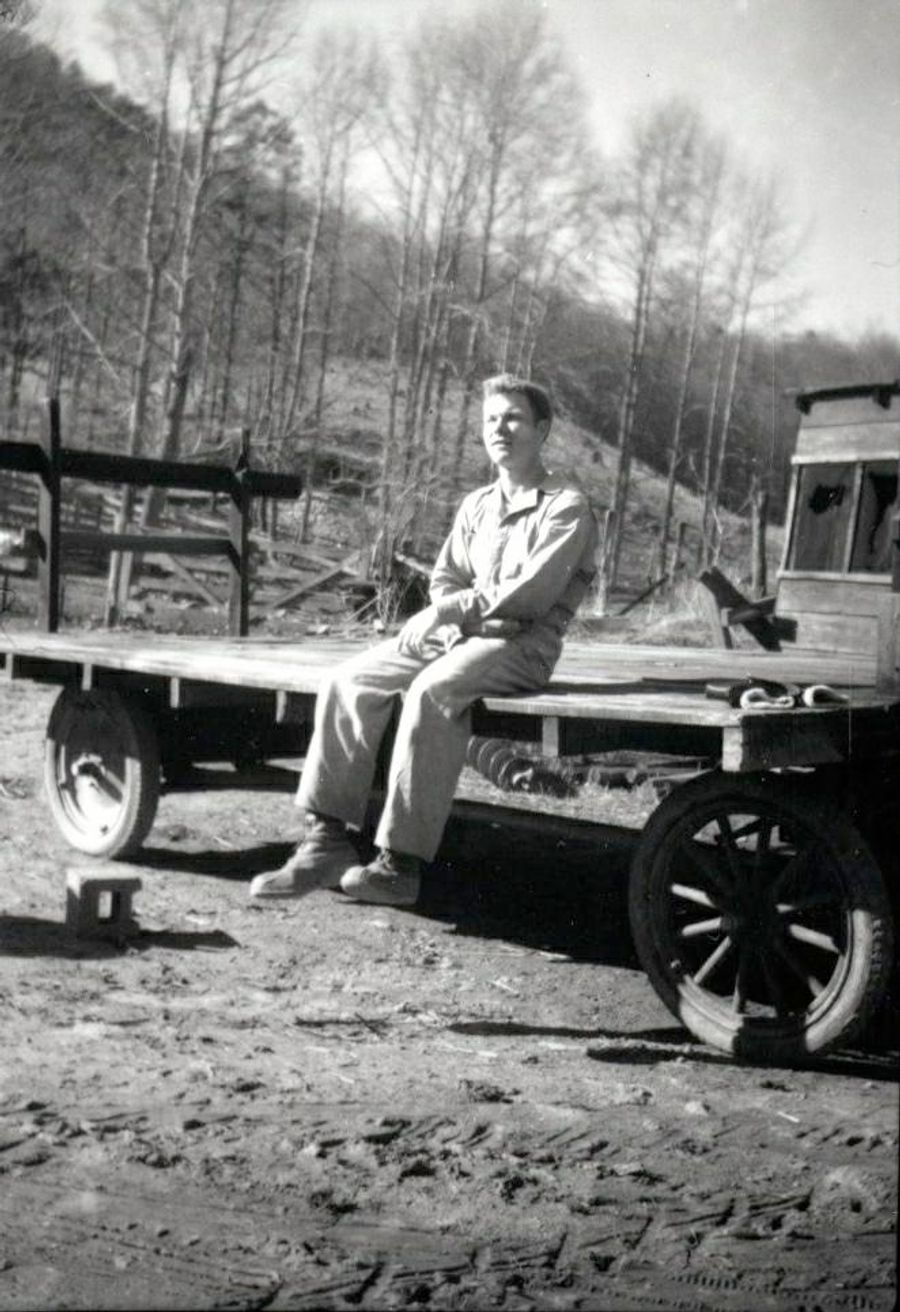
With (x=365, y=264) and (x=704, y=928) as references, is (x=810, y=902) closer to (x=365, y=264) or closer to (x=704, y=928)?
(x=704, y=928)

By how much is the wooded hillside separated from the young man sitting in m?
1.24

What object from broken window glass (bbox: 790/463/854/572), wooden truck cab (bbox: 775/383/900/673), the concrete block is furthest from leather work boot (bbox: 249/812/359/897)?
broken window glass (bbox: 790/463/854/572)

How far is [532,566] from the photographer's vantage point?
5.18 meters

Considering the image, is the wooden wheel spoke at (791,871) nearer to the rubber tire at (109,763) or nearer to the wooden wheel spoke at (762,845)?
the wooden wheel spoke at (762,845)

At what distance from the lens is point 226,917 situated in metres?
6.40

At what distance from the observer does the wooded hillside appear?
390 inches

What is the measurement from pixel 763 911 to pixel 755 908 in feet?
0.09

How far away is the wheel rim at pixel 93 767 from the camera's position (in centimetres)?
743

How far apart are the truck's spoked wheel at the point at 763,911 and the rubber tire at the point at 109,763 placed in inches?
125

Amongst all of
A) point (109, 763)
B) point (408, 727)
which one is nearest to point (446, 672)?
point (408, 727)

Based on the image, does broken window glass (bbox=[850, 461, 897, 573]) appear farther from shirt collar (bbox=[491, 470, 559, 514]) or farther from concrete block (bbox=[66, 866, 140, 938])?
concrete block (bbox=[66, 866, 140, 938])

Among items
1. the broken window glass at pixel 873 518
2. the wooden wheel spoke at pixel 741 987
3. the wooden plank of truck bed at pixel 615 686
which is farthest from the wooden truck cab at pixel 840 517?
the wooden wheel spoke at pixel 741 987

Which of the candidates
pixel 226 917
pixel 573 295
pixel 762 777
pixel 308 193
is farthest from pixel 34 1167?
pixel 573 295

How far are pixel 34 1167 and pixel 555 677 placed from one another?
305 centimetres
